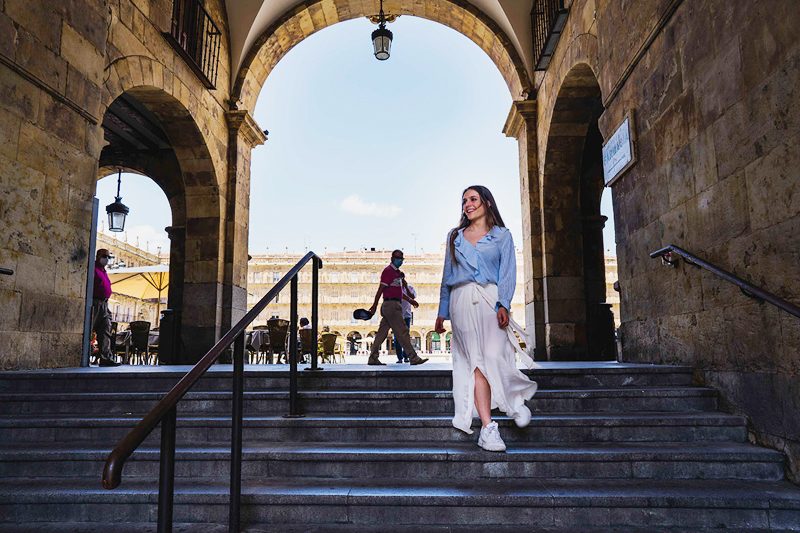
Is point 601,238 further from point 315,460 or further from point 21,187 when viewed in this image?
point 21,187

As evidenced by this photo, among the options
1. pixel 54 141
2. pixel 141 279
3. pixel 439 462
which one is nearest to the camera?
pixel 439 462

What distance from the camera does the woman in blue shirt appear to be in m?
3.09

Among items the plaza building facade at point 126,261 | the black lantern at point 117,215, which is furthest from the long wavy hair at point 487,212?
the plaza building facade at point 126,261

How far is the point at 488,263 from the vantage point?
3.18 metres

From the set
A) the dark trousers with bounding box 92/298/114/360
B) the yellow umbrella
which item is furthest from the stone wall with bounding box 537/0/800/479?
the yellow umbrella

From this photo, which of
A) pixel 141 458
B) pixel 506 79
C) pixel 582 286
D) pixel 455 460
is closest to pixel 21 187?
pixel 141 458

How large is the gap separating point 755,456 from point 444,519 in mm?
1678

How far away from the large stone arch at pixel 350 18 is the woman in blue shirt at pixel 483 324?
6635 mm

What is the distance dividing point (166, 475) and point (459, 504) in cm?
137

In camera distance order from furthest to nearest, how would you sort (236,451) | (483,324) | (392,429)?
(392,429) < (483,324) < (236,451)

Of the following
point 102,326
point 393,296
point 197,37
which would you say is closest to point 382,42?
point 197,37

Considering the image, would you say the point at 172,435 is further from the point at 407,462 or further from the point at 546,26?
the point at 546,26

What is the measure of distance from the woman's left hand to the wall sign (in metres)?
2.56

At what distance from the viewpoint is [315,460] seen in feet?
9.53
